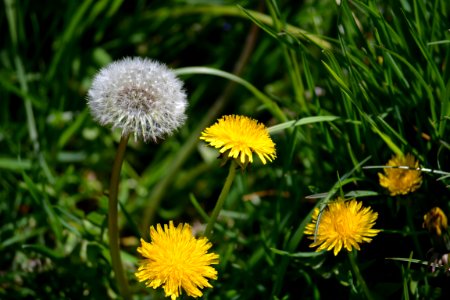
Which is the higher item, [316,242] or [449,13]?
[449,13]

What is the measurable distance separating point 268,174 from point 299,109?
1.17 feet

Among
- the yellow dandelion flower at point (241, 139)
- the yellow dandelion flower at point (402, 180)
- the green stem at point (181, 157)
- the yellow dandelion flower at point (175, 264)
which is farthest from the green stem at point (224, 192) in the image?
the green stem at point (181, 157)

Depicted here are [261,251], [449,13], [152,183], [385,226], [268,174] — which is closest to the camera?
[385,226]

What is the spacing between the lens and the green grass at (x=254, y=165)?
1.55 meters

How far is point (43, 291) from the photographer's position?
168cm

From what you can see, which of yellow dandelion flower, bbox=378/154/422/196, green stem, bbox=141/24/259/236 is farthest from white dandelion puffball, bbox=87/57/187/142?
green stem, bbox=141/24/259/236

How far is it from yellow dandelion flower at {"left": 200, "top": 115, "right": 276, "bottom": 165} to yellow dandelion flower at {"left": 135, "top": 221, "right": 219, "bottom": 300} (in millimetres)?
186

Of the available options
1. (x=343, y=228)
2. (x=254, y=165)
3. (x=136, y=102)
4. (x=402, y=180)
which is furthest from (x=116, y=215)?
(x=254, y=165)

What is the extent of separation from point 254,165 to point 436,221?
1.13m

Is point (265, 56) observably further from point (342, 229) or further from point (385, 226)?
point (342, 229)

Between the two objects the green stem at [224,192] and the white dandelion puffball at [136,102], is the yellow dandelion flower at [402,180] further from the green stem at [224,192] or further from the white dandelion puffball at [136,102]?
the white dandelion puffball at [136,102]

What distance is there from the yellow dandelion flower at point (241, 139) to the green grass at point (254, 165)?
0.24 metres

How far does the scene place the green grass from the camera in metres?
1.55

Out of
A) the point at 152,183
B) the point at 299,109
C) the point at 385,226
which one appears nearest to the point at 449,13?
the point at 299,109
